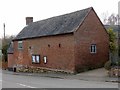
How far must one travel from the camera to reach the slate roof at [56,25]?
3869 centimetres

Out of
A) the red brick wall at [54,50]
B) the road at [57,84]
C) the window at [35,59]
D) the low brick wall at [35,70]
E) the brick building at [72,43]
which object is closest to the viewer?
the road at [57,84]

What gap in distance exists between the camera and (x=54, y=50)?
1609 inches

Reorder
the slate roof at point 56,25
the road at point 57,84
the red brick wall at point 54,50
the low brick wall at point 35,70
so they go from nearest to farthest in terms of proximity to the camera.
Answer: the road at point 57,84
the red brick wall at point 54,50
the slate roof at point 56,25
the low brick wall at point 35,70

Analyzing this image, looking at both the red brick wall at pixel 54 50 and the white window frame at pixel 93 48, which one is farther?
the white window frame at pixel 93 48

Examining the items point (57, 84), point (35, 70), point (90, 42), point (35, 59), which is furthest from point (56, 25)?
point (57, 84)

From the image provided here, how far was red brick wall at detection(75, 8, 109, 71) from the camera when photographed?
37375 mm

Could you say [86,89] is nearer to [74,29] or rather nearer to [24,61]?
[74,29]

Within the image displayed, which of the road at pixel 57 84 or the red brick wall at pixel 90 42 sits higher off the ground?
the red brick wall at pixel 90 42

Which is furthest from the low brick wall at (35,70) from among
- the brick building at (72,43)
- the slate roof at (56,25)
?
the slate roof at (56,25)

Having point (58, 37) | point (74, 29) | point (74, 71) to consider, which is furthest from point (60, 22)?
point (74, 71)

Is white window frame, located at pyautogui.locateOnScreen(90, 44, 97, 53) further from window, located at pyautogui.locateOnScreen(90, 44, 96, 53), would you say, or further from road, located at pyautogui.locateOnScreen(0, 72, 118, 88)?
road, located at pyautogui.locateOnScreen(0, 72, 118, 88)

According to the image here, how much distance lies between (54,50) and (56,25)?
3.95m

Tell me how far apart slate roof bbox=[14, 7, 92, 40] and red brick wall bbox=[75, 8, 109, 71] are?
3.21 ft

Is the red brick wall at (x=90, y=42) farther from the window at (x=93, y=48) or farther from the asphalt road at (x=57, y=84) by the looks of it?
the asphalt road at (x=57, y=84)
